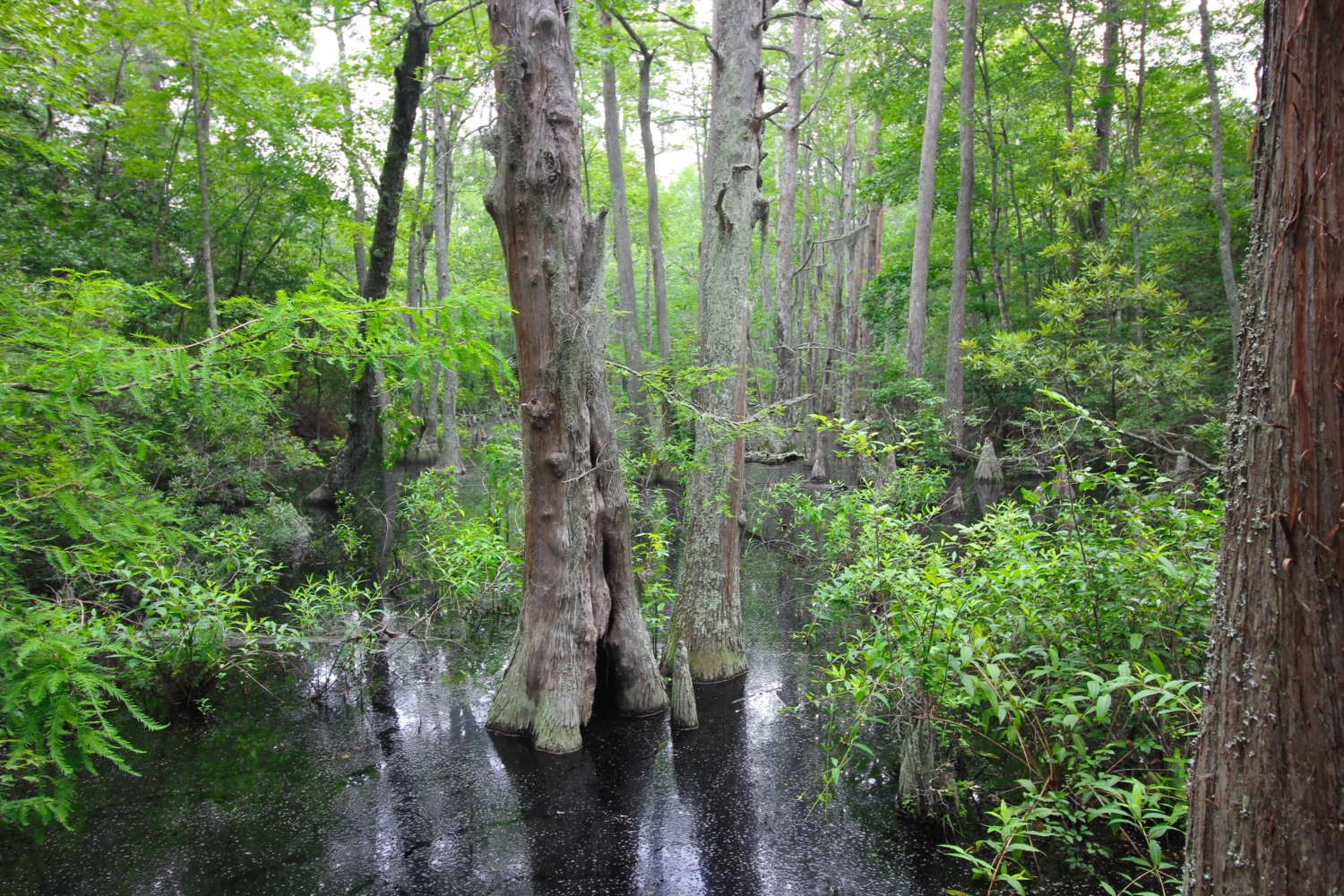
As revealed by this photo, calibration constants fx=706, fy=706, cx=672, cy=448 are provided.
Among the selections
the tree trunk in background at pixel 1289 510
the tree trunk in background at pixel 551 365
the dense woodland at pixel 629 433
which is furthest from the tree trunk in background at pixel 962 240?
the tree trunk in background at pixel 1289 510

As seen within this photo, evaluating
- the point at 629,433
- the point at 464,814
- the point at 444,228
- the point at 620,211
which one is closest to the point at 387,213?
the point at 629,433

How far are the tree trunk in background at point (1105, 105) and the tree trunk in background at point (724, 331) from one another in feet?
44.1

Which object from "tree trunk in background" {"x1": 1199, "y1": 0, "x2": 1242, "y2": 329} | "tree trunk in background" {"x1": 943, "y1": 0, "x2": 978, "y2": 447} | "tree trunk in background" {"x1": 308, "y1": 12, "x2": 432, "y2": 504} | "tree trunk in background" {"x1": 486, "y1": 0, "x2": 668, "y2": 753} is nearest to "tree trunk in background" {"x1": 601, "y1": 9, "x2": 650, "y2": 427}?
"tree trunk in background" {"x1": 308, "y1": 12, "x2": 432, "y2": 504}

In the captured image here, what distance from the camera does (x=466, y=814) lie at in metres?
4.45

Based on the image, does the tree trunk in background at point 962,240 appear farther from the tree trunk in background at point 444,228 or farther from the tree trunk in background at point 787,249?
the tree trunk in background at point 444,228

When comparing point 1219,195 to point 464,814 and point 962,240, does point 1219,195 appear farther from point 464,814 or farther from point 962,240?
point 464,814

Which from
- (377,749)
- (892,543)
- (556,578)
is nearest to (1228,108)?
(892,543)

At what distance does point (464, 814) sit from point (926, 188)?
579 inches

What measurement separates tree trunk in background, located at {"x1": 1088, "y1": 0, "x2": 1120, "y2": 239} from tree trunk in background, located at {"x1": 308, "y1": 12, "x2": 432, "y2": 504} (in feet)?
47.9

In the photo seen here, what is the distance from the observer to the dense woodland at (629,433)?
2443 mm

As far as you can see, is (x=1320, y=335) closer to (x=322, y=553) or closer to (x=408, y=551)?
(x=408, y=551)

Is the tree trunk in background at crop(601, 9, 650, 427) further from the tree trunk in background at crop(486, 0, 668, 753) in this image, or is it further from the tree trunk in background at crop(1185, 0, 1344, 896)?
the tree trunk in background at crop(1185, 0, 1344, 896)

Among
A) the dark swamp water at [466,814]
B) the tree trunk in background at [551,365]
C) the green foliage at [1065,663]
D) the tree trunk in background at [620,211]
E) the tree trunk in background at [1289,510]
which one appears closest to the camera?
the tree trunk in background at [1289,510]

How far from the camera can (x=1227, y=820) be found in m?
1.99
